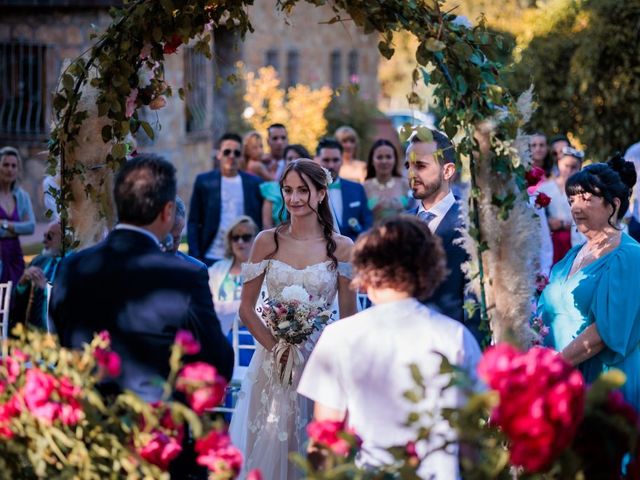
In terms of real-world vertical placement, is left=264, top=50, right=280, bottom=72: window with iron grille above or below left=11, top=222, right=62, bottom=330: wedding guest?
above

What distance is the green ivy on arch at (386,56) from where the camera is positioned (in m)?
4.54

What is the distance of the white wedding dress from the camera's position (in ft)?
19.0

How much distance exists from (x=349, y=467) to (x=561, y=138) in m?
8.76

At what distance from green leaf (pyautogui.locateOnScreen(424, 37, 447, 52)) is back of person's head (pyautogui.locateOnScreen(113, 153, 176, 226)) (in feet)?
4.10

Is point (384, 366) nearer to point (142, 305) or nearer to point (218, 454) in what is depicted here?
point (218, 454)

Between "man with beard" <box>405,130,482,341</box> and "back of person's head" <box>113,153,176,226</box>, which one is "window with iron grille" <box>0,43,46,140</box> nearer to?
"man with beard" <box>405,130,482,341</box>

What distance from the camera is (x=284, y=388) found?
19.2 ft

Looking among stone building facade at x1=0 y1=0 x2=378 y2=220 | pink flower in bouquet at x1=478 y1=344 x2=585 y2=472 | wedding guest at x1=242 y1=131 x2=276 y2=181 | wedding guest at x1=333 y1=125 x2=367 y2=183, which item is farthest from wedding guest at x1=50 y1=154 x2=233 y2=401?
stone building facade at x1=0 y1=0 x2=378 y2=220

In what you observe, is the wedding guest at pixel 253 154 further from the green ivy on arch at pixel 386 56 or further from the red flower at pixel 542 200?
the green ivy on arch at pixel 386 56

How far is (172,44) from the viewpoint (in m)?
5.74

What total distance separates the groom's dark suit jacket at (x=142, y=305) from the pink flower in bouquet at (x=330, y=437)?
631 mm

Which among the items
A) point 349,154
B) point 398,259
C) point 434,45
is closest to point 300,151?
point 349,154

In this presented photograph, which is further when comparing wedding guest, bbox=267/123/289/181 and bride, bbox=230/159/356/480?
wedding guest, bbox=267/123/289/181

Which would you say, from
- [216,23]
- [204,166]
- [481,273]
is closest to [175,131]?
[204,166]
